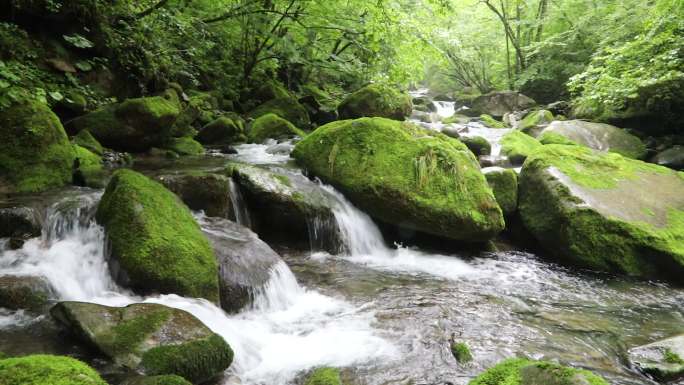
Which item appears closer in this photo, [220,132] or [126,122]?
[126,122]

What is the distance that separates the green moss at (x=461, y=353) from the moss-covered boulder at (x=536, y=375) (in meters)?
1.17

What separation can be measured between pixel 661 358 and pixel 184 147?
9563mm

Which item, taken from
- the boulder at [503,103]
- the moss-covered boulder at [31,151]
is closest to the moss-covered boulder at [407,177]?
the moss-covered boulder at [31,151]

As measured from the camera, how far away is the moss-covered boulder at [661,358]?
3713 mm

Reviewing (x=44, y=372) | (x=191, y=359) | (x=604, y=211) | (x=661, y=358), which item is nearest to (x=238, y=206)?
(x=191, y=359)

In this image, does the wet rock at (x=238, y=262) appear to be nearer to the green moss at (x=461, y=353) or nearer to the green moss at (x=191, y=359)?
the green moss at (x=191, y=359)

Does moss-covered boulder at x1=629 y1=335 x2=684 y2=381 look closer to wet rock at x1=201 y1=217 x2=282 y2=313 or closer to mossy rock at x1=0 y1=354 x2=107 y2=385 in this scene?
wet rock at x1=201 y1=217 x2=282 y2=313

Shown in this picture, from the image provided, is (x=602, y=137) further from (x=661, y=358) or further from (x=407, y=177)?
(x=661, y=358)

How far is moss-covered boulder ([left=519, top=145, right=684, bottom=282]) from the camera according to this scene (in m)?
6.52

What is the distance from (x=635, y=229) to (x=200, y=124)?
11072 millimetres

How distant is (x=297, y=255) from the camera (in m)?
6.73

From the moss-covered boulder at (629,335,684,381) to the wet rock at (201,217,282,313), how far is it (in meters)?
3.87

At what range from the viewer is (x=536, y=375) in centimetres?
254

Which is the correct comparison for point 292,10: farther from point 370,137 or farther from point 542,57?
point 542,57
